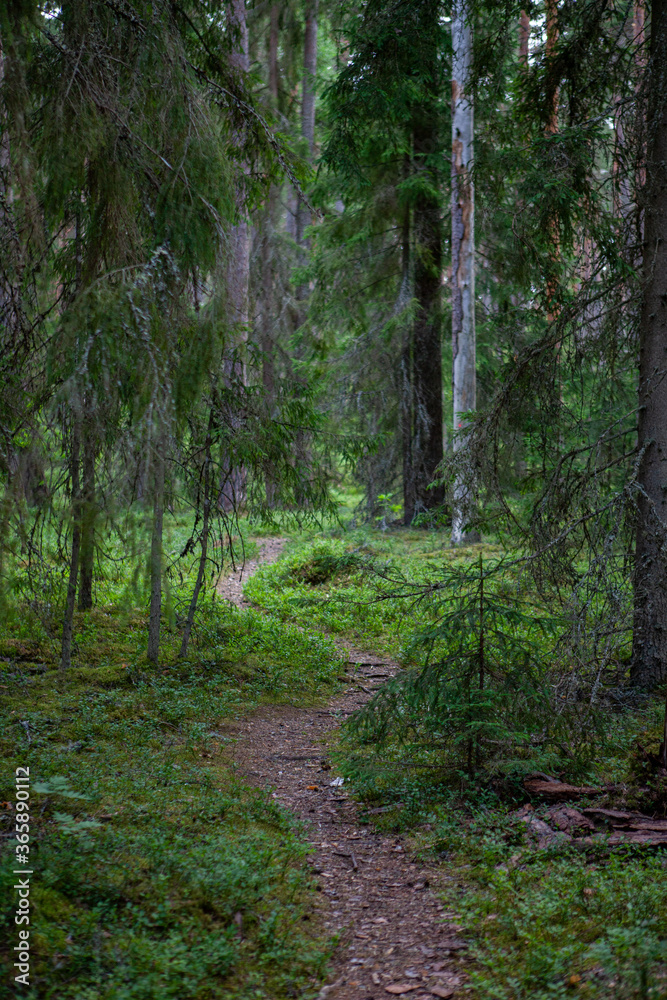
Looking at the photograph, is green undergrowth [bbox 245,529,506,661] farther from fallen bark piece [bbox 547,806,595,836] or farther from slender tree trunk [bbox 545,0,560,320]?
fallen bark piece [bbox 547,806,595,836]

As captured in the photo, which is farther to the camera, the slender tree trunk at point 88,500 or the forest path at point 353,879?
the slender tree trunk at point 88,500

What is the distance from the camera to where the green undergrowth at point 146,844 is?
277 centimetres

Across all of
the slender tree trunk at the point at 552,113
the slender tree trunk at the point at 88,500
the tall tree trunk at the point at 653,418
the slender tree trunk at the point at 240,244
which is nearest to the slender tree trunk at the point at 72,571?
the slender tree trunk at the point at 88,500

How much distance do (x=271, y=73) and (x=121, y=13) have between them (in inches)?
639

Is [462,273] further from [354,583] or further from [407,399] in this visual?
[354,583]

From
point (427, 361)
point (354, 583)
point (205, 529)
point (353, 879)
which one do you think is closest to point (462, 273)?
point (427, 361)

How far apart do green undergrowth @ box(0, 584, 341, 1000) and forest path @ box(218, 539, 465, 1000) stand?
0.16m

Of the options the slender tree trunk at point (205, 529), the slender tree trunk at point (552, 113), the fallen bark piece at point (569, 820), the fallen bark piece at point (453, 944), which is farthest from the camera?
the slender tree trunk at point (205, 529)

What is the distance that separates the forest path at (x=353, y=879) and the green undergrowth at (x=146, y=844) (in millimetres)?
164

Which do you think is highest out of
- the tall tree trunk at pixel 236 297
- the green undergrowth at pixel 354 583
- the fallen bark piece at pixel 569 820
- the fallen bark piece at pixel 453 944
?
the tall tree trunk at pixel 236 297

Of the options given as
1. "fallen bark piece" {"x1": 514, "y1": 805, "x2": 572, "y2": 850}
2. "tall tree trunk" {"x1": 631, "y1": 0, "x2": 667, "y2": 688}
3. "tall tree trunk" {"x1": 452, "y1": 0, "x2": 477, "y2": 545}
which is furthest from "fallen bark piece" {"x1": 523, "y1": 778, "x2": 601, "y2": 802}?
"tall tree trunk" {"x1": 452, "y1": 0, "x2": 477, "y2": 545}

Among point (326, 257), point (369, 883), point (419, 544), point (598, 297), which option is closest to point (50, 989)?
point (369, 883)

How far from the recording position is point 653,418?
650 centimetres

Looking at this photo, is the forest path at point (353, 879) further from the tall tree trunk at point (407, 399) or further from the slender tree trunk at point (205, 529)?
the tall tree trunk at point (407, 399)
